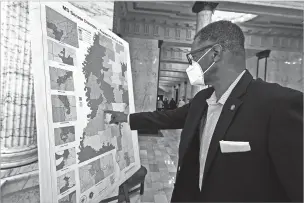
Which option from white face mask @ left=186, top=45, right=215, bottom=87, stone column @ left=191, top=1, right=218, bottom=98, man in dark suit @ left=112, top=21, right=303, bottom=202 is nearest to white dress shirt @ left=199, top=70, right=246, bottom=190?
man in dark suit @ left=112, top=21, right=303, bottom=202

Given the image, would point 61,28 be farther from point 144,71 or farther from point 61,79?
point 144,71

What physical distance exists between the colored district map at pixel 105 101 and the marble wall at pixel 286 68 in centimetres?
1083

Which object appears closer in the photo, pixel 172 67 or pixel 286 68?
pixel 286 68

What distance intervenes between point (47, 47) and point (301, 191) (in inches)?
57.8

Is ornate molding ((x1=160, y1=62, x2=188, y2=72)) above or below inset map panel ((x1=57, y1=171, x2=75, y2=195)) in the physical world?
above

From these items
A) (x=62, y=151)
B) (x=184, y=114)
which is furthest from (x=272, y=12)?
(x=62, y=151)

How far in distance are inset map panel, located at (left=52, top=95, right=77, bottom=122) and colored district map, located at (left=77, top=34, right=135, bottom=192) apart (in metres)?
0.14

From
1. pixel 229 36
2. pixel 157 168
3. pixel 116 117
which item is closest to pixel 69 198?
pixel 116 117

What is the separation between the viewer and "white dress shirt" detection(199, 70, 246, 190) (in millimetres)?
1400

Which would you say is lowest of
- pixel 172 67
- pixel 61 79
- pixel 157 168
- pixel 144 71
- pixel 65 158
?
pixel 157 168

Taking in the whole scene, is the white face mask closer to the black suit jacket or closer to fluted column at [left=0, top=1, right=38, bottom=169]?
the black suit jacket

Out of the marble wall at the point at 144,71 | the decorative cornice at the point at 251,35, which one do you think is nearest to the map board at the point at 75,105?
the marble wall at the point at 144,71

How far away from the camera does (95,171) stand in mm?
1464

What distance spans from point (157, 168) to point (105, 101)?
3.69m
